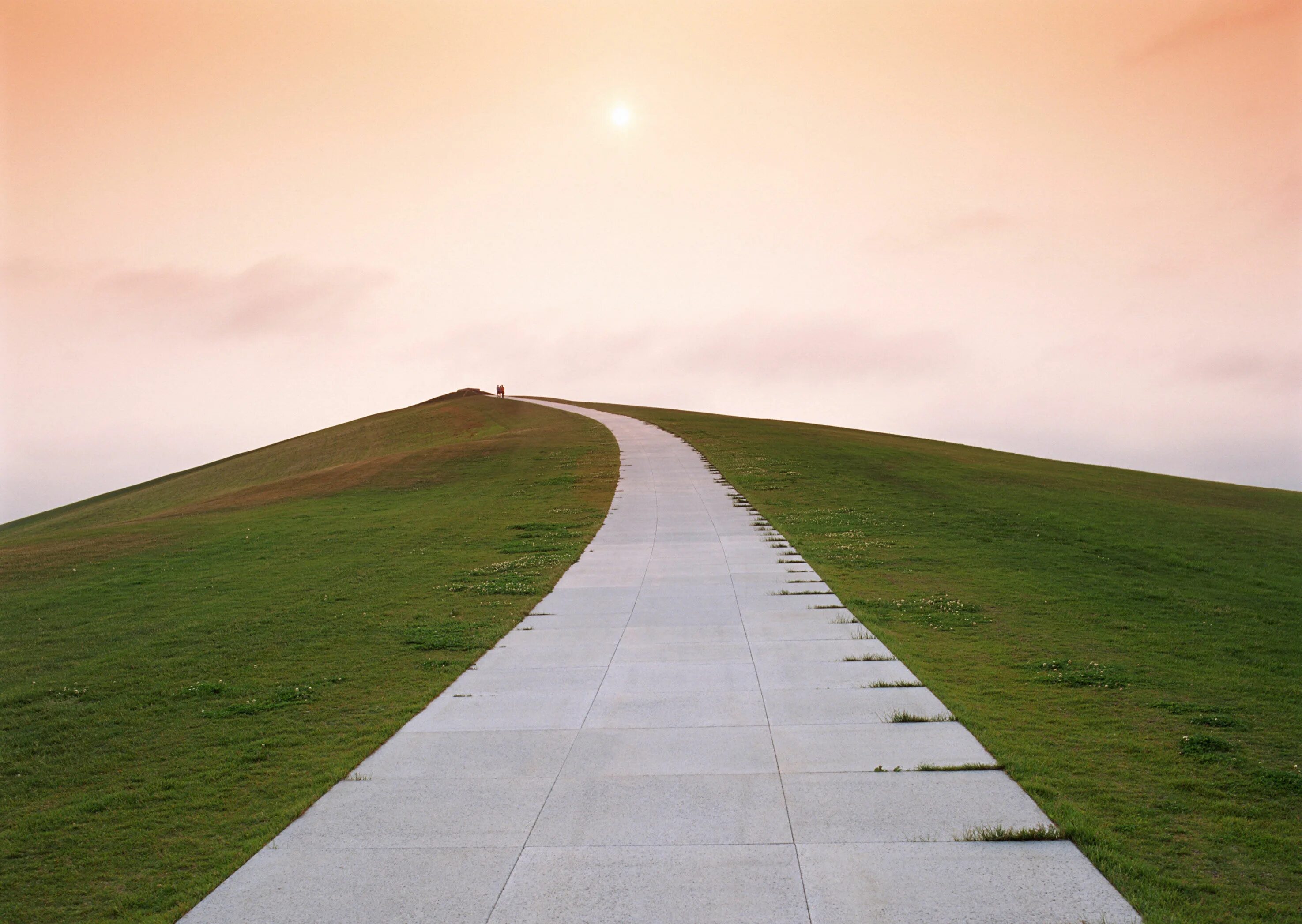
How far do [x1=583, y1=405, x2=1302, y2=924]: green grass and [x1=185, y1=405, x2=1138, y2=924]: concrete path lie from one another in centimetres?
69

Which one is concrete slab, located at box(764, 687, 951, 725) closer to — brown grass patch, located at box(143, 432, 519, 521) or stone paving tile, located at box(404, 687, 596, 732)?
stone paving tile, located at box(404, 687, 596, 732)

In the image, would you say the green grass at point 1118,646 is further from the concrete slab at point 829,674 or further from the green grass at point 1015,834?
the concrete slab at point 829,674

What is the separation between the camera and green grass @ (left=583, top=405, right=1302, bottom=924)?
6.61m

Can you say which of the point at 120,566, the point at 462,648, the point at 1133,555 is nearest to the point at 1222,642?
the point at 1133,555

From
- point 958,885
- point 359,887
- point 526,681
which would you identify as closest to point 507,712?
point 526,681

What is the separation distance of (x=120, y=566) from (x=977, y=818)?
22.7 m

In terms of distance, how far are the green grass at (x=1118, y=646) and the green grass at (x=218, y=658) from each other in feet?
22.8

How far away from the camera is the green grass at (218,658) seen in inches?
280

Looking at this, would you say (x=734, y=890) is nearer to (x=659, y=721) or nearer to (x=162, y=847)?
(x=659, y=721)

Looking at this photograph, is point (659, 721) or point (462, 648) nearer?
point (659, 721)

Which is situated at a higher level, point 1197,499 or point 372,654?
point 1197,499

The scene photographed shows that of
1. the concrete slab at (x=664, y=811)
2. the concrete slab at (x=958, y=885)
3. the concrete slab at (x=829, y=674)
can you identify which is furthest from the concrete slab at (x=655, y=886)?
the concrete slab at (x=829, y=674)

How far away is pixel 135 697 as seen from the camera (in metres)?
11.3

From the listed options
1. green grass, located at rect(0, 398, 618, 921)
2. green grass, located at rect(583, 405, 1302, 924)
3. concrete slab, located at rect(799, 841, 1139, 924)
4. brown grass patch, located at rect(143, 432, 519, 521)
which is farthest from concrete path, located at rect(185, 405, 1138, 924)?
brown grass patch, located at rect(143, 432, 519, 521)
